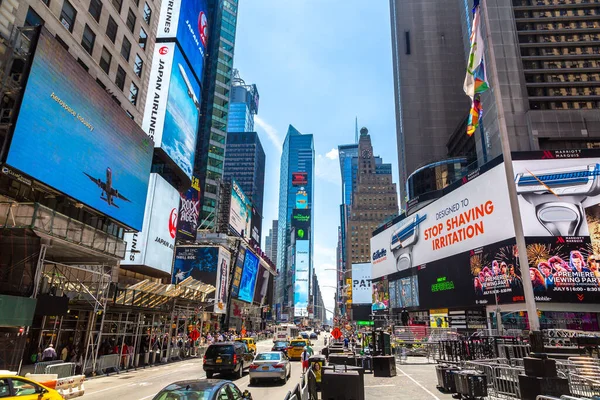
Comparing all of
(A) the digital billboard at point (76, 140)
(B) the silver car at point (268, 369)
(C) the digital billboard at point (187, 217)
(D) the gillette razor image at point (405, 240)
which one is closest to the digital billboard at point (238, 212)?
(C) the digital billboard at point (187, 217)

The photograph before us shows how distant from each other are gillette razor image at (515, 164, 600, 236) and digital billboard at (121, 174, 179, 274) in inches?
1705

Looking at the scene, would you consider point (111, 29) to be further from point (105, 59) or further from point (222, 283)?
point (222, 283)

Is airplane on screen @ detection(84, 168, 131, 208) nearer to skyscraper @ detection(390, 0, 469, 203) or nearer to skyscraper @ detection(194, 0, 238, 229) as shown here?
skyscraper @ detection(194, 0, 238, 229)

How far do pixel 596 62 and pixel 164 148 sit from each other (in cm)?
7838

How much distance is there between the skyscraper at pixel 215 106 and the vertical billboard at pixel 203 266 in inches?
600

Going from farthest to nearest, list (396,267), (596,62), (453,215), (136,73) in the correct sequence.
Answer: (396,267), (596,62), (453,215), (136,73)

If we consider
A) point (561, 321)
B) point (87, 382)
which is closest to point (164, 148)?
point (87, 382)

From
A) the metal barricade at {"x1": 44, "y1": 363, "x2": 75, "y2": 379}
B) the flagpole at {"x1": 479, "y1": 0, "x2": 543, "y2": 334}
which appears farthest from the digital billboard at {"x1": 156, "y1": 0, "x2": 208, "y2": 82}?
the flagpole at {"x1": 479, "y1": 0, "x2": 543, "y2": 334}

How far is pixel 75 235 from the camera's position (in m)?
22.2

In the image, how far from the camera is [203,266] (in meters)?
69.1

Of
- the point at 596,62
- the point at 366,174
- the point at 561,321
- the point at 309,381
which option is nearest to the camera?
the point at 309,381

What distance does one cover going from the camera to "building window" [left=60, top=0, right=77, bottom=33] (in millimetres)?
24978

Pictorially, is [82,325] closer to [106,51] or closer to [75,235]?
[75,235]

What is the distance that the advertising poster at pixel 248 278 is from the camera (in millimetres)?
85988
